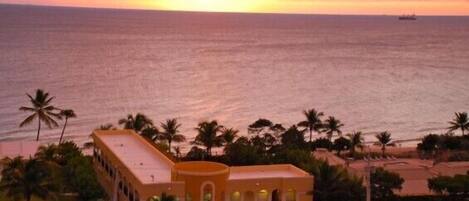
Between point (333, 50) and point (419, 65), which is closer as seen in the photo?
point (419, 65)

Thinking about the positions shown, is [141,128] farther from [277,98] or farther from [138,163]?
[277,98]

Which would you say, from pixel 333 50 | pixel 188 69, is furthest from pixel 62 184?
pixel 333 50

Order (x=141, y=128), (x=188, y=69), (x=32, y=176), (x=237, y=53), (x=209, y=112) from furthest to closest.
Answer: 1. (x=237, y=53)
2. (x=188, y=69)
3. (x=209, y=112)
4. (x=141, y=128)
5. (x=32, y=176)

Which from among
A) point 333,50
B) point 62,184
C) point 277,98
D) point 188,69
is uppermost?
point 333,50

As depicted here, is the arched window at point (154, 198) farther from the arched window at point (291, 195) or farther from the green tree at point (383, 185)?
the green tree at point (383, 185)

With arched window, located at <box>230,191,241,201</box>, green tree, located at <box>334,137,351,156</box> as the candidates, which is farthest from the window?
green tree, located at <box>334,137,351,156</box>

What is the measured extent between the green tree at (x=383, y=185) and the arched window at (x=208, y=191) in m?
10.5

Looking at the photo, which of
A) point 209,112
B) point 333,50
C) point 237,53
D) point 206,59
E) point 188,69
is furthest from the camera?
point 333,50

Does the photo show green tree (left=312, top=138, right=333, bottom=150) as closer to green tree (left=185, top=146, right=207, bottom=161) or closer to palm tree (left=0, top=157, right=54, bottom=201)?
green tree (left=185, top=146, right=207, bottom=161)

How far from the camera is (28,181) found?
34281 mm

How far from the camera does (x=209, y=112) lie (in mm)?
88625

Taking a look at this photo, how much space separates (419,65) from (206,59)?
161ft

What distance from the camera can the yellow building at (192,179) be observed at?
32969mm

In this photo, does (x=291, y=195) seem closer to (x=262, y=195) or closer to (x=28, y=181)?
(x=262, y=195)
